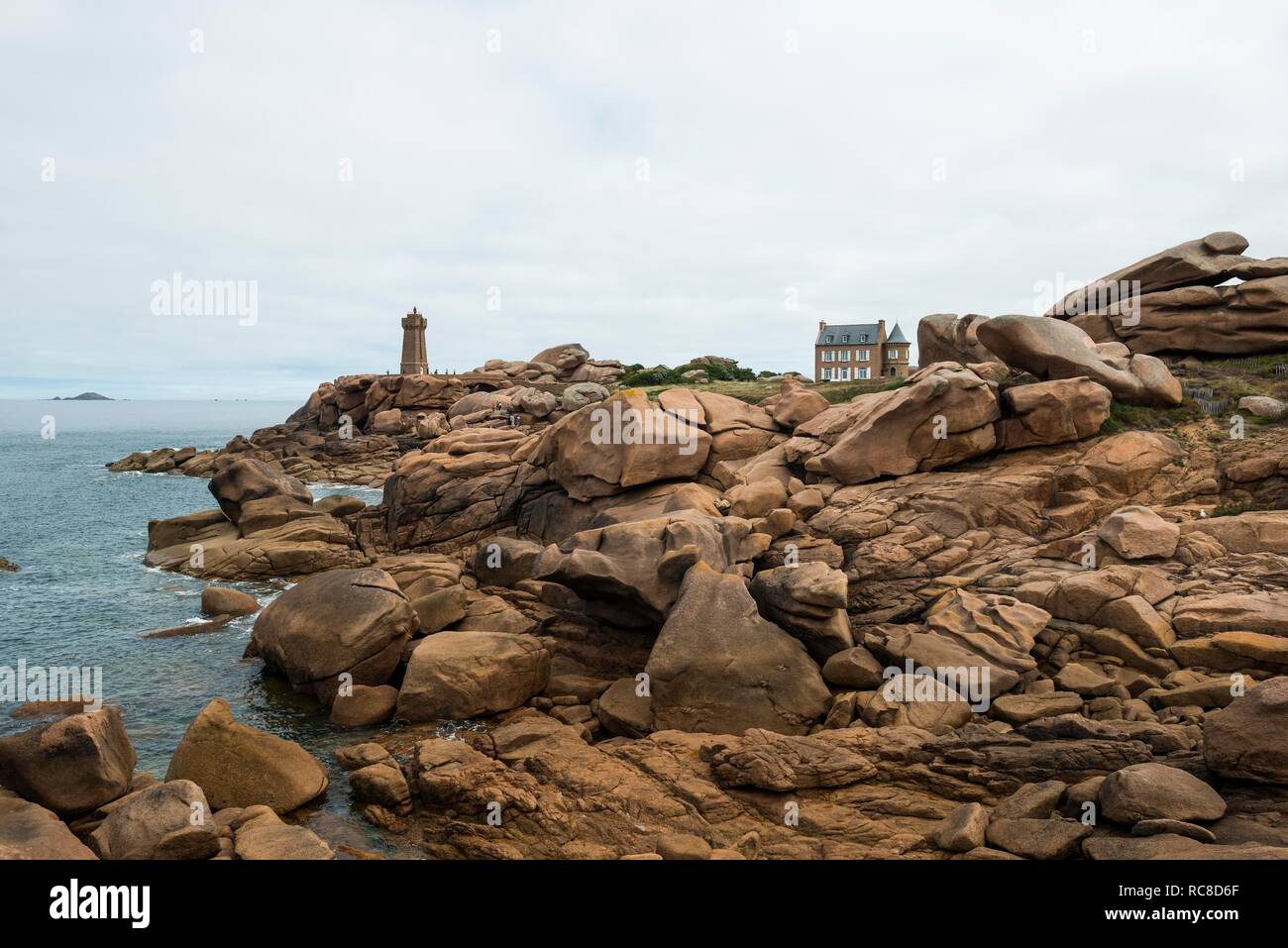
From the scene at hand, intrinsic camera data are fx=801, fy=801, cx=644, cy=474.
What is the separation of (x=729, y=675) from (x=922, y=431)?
455 inches

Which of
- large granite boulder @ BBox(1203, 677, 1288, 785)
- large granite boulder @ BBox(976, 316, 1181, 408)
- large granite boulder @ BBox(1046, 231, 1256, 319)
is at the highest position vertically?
large granite boulder @ BBox(1046, 231, 1256, 319)

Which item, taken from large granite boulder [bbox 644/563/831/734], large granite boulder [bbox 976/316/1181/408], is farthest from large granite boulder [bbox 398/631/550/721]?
large granite boulder [bbox 976/316/1181/408]

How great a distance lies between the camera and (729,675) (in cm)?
1725

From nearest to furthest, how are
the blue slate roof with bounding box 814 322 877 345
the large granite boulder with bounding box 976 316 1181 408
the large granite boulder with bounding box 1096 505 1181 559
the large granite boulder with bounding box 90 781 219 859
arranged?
the large granite boulder with bounding box 90 781 219 859 < the large granite boulder with bounding box 1096 505 1181 559 < the large granite boulder with bounding box 976 316 1181 408 < the blue slate roof with bounding box 814 322 877 345

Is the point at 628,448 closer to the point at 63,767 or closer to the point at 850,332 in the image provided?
the point at 63,767

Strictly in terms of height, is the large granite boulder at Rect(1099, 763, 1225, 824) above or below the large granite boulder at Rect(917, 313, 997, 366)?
below

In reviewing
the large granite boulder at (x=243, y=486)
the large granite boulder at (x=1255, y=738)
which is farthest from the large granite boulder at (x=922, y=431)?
the large granite boulder at (x=243, y=486)

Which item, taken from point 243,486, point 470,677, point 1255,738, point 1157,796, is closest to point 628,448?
point 470,677

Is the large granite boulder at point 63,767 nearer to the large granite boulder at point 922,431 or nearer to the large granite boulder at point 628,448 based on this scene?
the large granite boulder at point 628,448

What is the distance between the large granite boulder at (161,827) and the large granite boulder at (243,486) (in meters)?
29.1

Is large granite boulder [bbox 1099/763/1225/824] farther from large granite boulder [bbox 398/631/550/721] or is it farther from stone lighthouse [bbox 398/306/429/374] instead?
stone lighthouse [bbox 398/306/429/374]

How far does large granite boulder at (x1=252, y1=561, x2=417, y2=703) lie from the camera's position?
20.4 m

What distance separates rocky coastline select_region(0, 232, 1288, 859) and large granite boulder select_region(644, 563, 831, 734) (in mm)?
67
